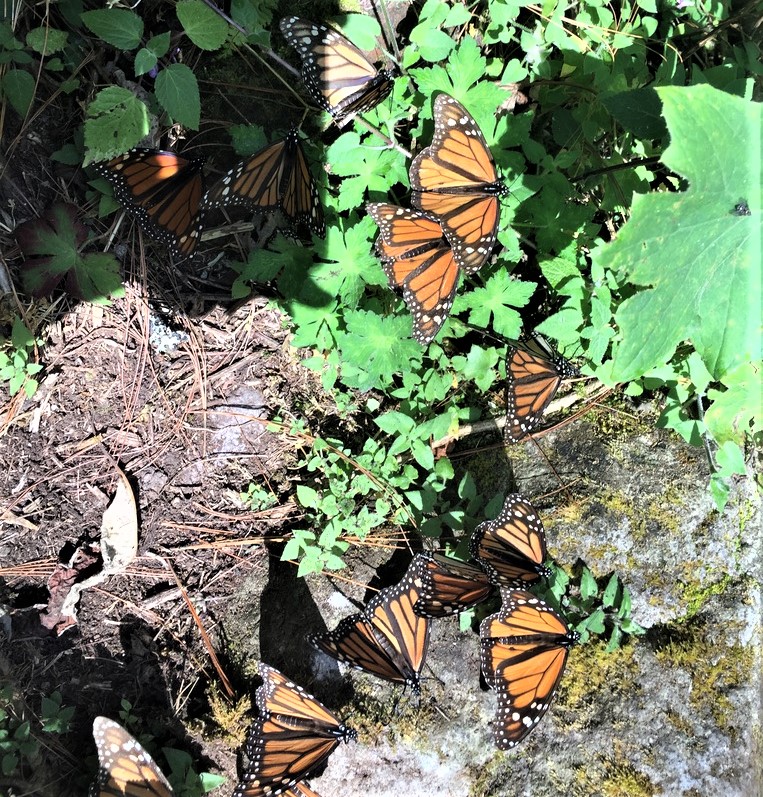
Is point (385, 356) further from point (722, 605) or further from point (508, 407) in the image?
point (722, 605)

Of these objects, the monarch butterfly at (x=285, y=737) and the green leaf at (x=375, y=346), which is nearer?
the monarch butterfly at (x=285, y=737)

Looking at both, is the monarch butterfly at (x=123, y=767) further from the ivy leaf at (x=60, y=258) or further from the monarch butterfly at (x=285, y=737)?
the ivy leaf at (x=60, y=258)

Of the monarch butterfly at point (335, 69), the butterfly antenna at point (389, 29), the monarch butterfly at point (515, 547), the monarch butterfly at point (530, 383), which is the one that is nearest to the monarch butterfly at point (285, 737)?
the monarch butterfly at point (515, 547)

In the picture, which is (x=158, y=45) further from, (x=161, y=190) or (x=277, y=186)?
(x=277, y=186)

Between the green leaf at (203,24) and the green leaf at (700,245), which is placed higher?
the green leaf at (203,24)

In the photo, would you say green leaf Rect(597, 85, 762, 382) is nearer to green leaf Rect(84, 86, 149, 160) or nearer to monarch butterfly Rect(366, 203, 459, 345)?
monarch butterfly Rect(366, 203, 459, 345)
